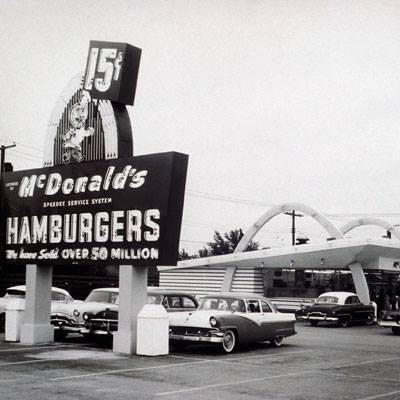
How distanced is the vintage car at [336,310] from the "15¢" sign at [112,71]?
13.6 m

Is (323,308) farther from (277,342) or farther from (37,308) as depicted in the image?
(37,308)

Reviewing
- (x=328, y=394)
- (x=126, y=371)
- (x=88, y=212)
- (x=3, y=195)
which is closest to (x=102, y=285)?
(x=3, y=195)

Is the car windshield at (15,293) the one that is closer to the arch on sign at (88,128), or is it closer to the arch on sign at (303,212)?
Result: the arch on sign at (88,128)

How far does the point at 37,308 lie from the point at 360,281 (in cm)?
1787

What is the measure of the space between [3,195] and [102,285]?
2245 cm

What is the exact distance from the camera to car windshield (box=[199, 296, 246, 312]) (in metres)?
16.8

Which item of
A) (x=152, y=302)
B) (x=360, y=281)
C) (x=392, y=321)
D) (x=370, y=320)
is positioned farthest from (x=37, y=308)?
(x=360, y=281)

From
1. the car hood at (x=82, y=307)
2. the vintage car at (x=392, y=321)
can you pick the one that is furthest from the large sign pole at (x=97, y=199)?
the vintage car at (x=392, y=321)

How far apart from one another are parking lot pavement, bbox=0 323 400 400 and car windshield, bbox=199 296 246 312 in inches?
41.0

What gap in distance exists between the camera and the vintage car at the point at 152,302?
16609mm

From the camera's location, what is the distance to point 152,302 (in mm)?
17625

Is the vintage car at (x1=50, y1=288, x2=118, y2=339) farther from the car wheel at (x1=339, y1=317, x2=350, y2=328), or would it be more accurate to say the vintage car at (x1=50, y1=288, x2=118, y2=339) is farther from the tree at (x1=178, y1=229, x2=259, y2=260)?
the tree at (x1=178, y1=229, x2=259, y2=260)

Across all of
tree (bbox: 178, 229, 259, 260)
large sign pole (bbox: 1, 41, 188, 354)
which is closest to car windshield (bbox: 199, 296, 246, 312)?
large sign pole (bbox: 1, 41, 188, 354)

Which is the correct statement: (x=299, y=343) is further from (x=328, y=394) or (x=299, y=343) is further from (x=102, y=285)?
(x=102, y=285)
